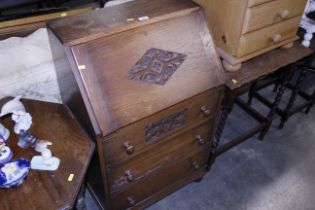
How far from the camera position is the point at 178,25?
1.38 meters

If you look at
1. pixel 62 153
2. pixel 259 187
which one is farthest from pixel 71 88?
pixel 259 187

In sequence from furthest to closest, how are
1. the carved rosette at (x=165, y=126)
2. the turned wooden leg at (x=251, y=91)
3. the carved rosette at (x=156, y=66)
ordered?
the turned wooden leg at (x=251, y=91)
the carved rosette at (x=165, y=126)
the carved rosette at (x=156, y=66)

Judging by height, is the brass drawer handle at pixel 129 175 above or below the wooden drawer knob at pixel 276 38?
below

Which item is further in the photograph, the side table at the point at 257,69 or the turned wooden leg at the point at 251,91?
the turned wooden leg at the point at 251,91

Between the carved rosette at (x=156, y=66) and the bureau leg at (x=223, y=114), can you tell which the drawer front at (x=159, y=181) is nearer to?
the bureau leg at (x=223, y=114)

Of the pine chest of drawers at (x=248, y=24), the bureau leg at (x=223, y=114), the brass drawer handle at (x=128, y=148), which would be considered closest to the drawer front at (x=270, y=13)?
the pine chest of drawers at (x=248, y=24)

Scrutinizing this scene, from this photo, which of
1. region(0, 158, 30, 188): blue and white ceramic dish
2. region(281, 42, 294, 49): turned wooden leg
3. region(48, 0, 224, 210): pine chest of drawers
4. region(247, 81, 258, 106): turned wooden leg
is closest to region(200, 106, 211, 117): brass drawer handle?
region(48, 0, 224, 210): pine chest of drawers

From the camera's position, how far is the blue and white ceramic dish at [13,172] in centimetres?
108

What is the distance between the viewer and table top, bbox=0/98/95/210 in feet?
3.55

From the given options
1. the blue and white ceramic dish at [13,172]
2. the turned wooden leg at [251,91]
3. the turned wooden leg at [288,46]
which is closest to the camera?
the blue and white ceramic dish at [13,172]

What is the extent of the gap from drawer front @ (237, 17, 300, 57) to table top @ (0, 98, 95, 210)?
940 millimetres

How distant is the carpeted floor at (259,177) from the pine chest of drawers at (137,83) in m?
0.57

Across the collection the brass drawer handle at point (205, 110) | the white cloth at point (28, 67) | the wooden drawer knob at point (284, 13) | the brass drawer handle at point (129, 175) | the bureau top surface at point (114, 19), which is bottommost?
the brass drawer handle at point (129, 175)

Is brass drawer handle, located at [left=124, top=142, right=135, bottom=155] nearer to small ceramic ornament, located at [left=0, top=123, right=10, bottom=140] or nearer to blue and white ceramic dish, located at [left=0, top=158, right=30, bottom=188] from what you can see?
blue and white ceramic dish, located at [left=0, top=158, right=30, bottom=188]
